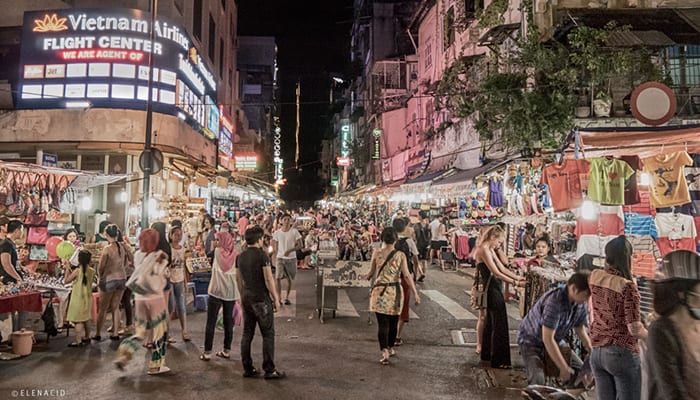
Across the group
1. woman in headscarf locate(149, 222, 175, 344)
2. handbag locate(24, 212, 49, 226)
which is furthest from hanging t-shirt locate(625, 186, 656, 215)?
handbag locate(24, 212, 49, 226)

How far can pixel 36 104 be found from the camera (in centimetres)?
1873

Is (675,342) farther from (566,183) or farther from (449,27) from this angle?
(449,27)

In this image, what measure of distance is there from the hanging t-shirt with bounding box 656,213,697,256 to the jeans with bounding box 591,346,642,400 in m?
5.09

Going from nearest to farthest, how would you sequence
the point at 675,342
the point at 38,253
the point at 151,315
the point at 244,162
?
the point at 675,342 < the point at 151,315 < the point at 38,253 < the point at 244,162

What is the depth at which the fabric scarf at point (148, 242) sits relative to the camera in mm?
6562

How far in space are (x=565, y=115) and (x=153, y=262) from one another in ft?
37.3

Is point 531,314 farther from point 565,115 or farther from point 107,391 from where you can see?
point 565,115

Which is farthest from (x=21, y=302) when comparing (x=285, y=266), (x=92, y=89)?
(x=92, y=89)

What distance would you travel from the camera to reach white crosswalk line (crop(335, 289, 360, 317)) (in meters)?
10.4

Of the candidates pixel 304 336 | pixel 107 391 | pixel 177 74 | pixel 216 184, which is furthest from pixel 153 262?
pixel 216 184

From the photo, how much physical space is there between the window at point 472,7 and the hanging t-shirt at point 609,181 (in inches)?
536

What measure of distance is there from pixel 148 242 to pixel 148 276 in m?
0.48

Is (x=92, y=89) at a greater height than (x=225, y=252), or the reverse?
(x=92, y=89)

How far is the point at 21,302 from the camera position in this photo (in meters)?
7.48
